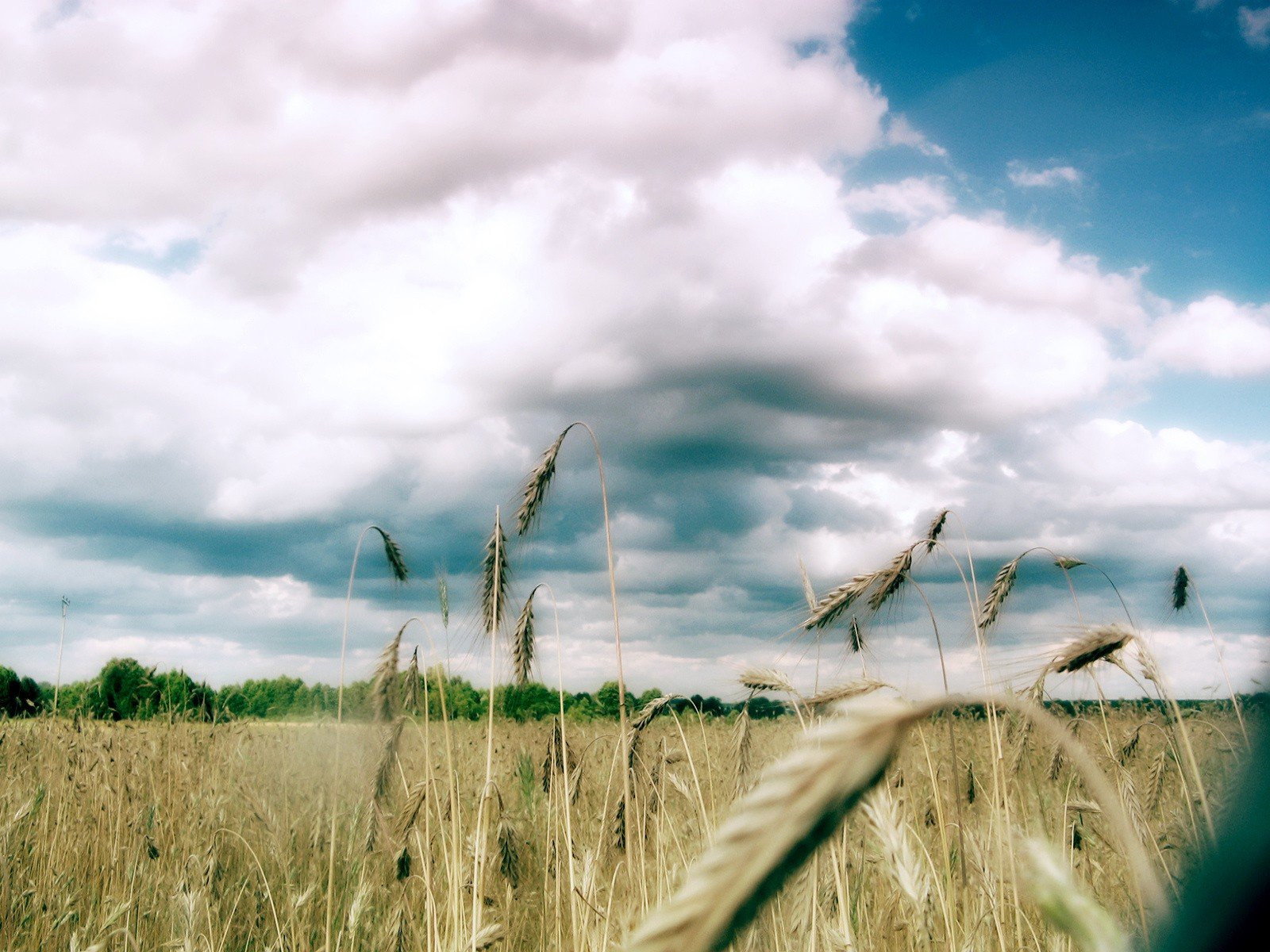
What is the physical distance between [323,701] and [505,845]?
2.10 meters

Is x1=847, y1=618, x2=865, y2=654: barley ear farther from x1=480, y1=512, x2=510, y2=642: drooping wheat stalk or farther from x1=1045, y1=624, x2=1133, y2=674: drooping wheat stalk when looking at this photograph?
x1=1045, y1=624, x2=1133, y2=674: drooping wheat stalk

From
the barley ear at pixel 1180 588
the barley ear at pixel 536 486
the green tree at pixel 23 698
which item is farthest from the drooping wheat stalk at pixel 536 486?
the green tree at pixel 23 698

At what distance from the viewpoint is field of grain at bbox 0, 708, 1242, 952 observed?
2.85 m

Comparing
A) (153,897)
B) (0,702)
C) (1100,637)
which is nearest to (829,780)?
(1100,637)

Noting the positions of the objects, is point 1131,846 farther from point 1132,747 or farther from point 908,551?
point 1132,747

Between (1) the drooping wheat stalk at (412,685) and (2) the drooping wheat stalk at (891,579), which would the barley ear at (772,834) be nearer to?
(2) the drooping wheat stalk at (891,579)

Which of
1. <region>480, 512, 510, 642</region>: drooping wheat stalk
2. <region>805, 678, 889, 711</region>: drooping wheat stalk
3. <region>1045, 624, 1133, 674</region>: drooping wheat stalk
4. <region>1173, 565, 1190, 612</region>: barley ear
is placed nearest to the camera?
<region>1045, 624, 1133, 674</region>: drooping wheat stalk

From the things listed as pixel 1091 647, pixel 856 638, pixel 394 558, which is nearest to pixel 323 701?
pixel 394 558

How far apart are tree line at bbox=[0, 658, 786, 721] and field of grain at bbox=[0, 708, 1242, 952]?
205 mm

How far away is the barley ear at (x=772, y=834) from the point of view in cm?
60

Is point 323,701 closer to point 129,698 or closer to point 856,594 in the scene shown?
point 856,594

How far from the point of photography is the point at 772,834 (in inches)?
25.3

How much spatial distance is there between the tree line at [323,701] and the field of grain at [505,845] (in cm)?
20

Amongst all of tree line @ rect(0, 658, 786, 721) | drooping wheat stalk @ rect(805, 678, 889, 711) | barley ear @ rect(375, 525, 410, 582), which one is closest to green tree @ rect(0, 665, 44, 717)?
tree line @ rect(0, 658, 786, 721)
